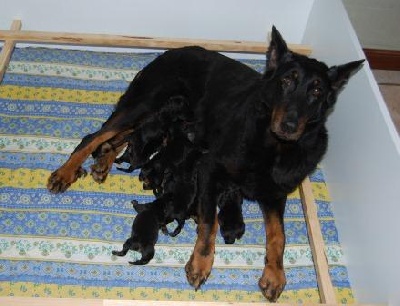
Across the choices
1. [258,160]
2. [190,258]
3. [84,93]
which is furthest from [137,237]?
[84,93]

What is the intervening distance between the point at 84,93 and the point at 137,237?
133 cm

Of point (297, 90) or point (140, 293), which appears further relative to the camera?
point (140, 293)

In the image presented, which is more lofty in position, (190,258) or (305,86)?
(305,86)

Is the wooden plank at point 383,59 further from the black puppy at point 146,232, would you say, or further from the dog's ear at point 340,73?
the black puppy at point 146,232

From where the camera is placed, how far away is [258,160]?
2479 millimetres

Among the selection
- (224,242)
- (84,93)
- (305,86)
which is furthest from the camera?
(84,93)

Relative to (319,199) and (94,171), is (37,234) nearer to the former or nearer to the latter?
(94,171)

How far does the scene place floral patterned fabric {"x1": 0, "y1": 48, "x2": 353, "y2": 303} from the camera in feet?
7.87

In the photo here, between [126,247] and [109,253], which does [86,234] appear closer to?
[109,253]

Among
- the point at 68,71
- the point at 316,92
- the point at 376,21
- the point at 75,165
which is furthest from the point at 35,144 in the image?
the point at 376,21

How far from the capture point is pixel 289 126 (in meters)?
2.20

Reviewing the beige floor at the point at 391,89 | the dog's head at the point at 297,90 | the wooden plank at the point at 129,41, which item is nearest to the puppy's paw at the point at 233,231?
the dog's head at the point at 297,90

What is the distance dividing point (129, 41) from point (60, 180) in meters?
1.20

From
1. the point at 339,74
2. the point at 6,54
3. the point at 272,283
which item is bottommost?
the point at 272,283
